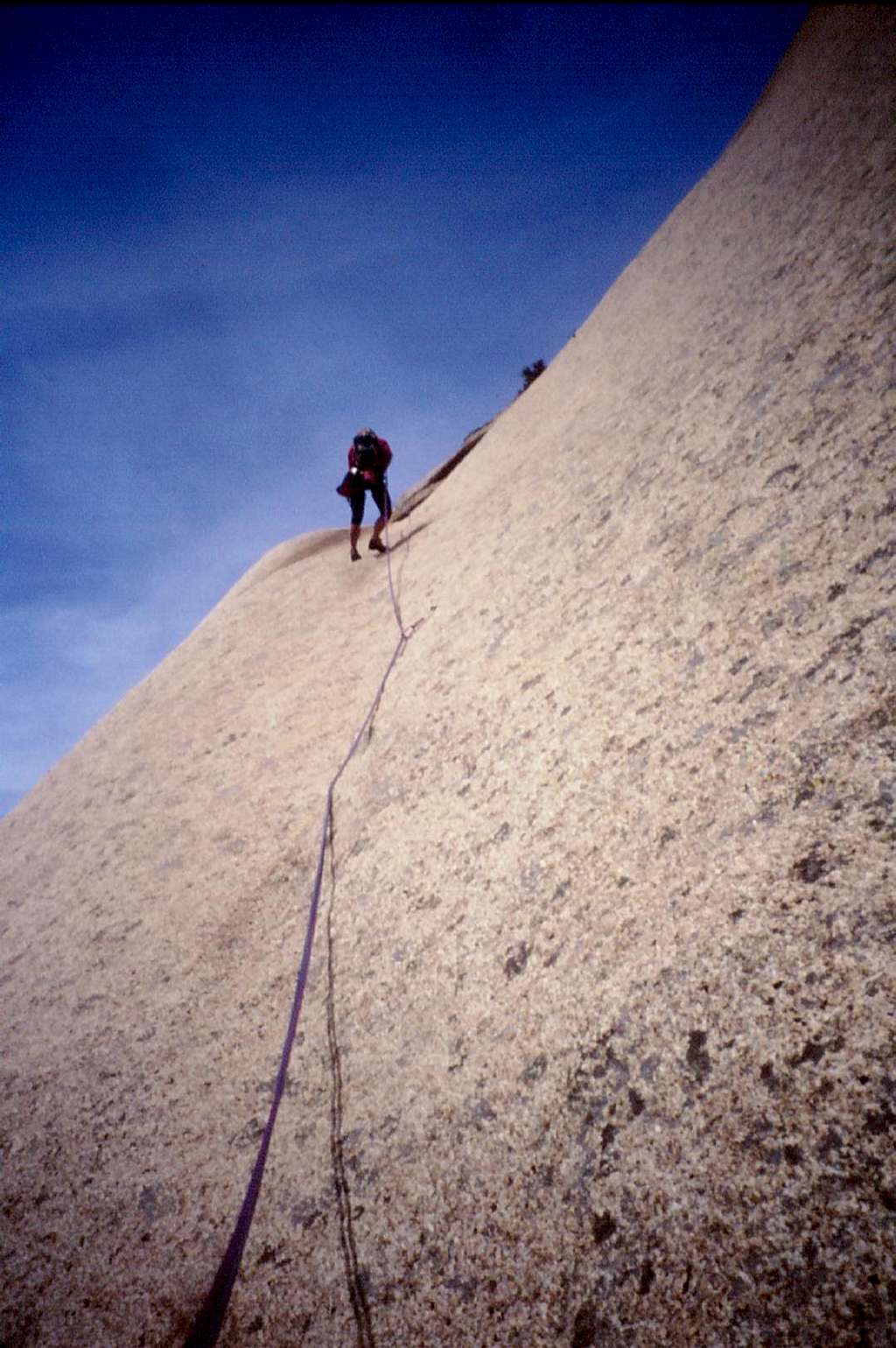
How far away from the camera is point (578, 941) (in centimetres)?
212

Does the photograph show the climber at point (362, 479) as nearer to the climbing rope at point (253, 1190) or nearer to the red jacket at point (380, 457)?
→ the red jacket at point (380, 457)

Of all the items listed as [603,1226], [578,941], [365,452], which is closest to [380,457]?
[365,452]

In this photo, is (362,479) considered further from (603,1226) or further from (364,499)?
(603,1226)

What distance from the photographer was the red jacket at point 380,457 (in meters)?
8.38

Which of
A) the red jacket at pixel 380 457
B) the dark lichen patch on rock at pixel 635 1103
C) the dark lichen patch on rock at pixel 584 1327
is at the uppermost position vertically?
the red jacket at pixel 380 457

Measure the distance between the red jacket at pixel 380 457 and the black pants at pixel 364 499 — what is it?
Answer: 7.2 inches

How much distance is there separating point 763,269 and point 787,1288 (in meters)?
5.87

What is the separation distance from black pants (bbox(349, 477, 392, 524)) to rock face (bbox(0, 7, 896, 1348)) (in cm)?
438

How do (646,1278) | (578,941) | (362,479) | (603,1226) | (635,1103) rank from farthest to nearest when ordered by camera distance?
→ (362,479), (578,941), (635,1103), (603,1226), (646,1278)

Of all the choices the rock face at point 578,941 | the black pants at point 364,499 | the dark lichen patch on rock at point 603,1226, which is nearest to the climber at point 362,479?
the black pants at point 364,499

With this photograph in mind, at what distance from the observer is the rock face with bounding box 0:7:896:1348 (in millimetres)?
1520

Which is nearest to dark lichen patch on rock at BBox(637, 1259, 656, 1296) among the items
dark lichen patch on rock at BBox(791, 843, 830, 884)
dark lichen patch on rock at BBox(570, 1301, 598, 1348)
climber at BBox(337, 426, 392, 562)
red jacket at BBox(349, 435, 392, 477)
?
dark lichen patch on rock at BBox(570, 1301, 598, 1348)

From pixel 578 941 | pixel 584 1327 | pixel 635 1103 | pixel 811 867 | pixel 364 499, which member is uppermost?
pixel 364 499

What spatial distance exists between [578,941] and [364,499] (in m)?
7.70
